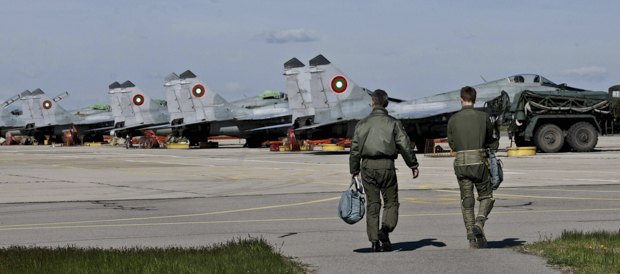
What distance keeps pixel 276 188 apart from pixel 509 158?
49.0 feet

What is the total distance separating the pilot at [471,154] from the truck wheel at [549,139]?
28688 millimetres

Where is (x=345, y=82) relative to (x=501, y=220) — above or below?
above

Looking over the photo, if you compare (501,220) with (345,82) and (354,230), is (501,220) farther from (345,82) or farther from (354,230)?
(345,82)

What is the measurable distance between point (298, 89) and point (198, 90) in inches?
631

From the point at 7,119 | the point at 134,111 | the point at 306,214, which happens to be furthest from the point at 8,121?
the point at 306,214

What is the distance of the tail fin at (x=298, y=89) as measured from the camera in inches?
2024

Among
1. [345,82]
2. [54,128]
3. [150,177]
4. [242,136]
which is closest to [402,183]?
[150,177]

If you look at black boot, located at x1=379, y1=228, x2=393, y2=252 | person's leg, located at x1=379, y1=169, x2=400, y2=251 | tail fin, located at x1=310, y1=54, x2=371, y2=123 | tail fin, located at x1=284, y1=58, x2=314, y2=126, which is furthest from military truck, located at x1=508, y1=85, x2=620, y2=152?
black boot, located at x1=379, y1=228, x2=393, y2=252

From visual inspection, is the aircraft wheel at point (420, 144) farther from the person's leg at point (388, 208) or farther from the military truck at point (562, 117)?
the person's leg at point (388, 208)

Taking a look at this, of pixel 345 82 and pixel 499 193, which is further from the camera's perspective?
pixel 345 82

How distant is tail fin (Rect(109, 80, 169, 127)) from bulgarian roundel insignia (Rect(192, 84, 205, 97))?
11383 mm

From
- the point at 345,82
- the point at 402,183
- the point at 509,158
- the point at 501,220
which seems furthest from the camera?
the point at 345,82

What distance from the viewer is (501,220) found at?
46.1 ft

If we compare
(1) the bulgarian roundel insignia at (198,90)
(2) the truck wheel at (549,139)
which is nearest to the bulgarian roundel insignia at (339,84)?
(2) the truck wheel at (549,139)
